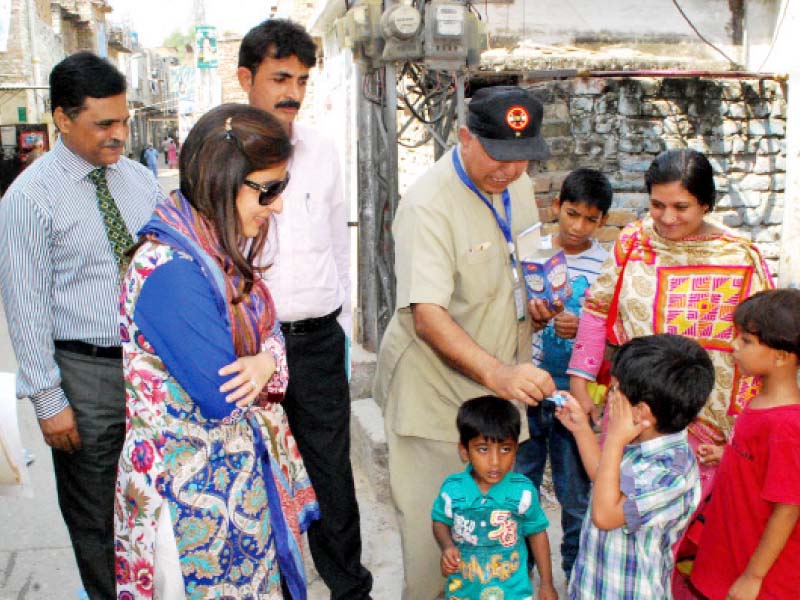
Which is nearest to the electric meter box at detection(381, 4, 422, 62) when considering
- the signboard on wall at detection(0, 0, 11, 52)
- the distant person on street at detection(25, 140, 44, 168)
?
the distant person on street at detection(25, 140, 44, 168)

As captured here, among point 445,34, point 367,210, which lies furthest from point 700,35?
point 367,210

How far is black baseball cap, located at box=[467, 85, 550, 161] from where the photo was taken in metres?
2.41

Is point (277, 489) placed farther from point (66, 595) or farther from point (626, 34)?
point (626, 34)

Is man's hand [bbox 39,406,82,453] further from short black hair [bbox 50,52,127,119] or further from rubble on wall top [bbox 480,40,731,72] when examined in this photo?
rubble on wall top [bbox 480,40,731,72]

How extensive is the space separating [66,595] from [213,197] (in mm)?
2371

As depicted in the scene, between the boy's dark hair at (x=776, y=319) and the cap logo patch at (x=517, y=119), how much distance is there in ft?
2.79

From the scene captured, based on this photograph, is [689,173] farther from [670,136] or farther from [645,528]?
[670,136]

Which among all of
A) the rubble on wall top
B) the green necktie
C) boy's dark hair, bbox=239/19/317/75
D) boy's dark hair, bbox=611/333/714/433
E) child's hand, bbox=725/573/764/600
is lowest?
child's hand, bbox=725/573/764/600

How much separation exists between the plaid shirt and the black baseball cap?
934 mm

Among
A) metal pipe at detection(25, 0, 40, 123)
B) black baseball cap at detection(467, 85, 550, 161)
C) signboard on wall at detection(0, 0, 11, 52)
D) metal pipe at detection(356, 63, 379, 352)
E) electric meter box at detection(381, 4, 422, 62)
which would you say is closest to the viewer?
black baseball cap at detection(467, 85, 550, 161)

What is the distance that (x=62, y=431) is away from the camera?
99.0 inches

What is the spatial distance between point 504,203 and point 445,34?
2.16m

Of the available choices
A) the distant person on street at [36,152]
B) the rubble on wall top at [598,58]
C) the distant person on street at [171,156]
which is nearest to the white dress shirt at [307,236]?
the rubble on wall top at [598,58]

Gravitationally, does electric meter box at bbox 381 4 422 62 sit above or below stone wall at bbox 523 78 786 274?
above
